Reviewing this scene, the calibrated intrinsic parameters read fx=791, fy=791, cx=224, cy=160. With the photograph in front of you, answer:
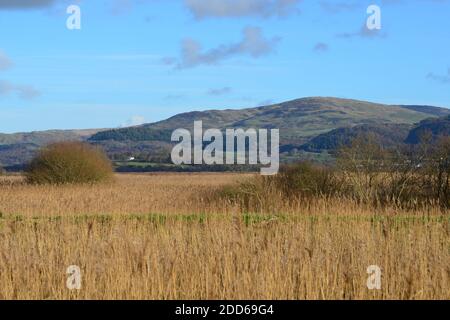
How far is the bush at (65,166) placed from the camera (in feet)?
143

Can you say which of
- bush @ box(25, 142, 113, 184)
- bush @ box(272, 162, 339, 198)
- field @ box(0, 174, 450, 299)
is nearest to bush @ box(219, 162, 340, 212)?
bush @ box(272, 162, 339, 198)

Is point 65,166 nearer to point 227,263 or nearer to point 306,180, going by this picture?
point 306,180

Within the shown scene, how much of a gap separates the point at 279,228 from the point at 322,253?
10.3 ft

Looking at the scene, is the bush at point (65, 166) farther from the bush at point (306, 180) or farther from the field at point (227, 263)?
the field at point (227, 263)

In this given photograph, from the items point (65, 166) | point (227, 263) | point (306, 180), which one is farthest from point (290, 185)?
point (65, 166)

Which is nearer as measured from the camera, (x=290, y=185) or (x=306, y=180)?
(x=306, y=180)

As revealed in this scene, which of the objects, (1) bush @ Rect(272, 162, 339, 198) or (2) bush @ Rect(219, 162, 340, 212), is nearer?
(2) bush @ Rect(219, 162, 340, 212)

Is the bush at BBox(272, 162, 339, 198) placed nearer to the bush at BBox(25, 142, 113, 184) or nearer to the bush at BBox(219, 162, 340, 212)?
the bush at BBox(219, 162, 340, 212)

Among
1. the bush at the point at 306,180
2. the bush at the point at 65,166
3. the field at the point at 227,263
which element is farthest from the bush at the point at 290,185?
the bush at the point at 65,166

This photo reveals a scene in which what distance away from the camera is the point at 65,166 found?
43.9 m

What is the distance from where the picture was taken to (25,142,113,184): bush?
143 ft

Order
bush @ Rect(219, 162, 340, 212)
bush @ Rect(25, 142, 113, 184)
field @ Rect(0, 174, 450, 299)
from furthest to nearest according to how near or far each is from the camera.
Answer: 1. bush @ Rect(25, 142, 113, 184)
2. bush @ Rect(219, 162, 340, 212)
3. field @ Rect(0, 174, 450, 299)
